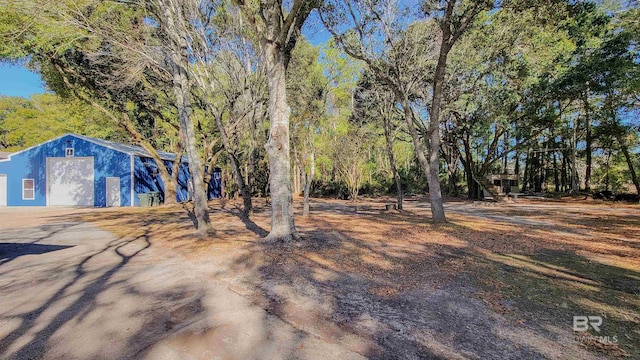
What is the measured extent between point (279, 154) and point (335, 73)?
1063cm

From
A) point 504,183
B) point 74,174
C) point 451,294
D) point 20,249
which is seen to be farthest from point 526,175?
point 74,174

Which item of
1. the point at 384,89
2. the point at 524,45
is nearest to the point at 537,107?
the point at 524,45

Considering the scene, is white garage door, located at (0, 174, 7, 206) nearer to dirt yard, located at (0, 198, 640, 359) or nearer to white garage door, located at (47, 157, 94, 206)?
white garage door, located at (47, 157, 94, 206)

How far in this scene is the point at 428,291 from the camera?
3.67 meters

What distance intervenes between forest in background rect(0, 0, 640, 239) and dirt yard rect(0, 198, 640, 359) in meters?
1.57

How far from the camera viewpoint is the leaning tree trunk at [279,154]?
→ 20.5ft

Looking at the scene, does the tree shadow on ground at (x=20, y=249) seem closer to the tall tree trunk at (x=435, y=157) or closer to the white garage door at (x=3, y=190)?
the tall tree trunk at (x=435, y=157)

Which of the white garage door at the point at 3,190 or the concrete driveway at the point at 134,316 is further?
the white garage door at the point at 3,190

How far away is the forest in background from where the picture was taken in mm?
7281

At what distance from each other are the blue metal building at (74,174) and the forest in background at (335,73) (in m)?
1.99

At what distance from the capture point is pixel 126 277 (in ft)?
14.2

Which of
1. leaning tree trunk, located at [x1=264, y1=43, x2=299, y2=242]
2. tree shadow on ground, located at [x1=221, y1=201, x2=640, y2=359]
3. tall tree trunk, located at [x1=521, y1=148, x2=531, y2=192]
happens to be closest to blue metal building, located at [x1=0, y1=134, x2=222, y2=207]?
leaning tree trunk, located at [x1=264, y1=43, x2=299, y2=242]

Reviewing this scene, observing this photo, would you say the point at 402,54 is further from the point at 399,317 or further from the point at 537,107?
the point at 399,317

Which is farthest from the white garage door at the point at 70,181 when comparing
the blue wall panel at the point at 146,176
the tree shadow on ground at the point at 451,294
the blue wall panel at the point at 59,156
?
the tree shadow on ground at the point at 451,294
